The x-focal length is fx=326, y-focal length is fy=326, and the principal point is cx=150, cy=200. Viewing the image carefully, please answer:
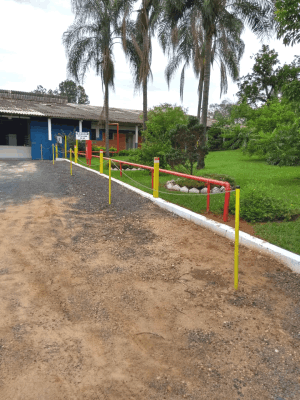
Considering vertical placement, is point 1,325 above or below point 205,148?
below

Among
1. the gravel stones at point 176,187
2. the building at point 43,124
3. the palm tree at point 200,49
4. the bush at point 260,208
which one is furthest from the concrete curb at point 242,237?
the building at point 43,124

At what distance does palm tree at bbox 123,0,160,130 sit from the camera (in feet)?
58.5

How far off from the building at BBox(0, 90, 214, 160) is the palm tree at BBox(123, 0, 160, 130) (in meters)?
3.76

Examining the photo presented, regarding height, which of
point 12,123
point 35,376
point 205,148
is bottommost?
point 35,376

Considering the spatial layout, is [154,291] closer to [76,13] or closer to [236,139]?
[76,13]

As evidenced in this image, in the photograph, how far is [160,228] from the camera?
661cm

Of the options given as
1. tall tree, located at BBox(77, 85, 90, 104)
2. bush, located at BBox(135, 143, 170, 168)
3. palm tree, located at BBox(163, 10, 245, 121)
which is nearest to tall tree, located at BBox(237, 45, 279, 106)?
palm tree, located at BBox(163, 10, 245, 121)

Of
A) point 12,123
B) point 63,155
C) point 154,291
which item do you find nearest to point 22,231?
point 154,291

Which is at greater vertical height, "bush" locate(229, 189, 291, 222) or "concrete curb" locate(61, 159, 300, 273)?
"bush" locate(229, 189, 291, 222)

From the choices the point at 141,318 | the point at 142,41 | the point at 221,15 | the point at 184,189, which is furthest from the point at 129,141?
the point at 141,318

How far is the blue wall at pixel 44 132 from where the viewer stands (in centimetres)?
2459

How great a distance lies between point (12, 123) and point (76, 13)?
15610 millimetres

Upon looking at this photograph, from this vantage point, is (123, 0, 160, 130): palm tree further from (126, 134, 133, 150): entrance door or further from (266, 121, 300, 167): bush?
(126, 134, 133, 150): entrance door

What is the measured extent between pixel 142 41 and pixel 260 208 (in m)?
15.7
